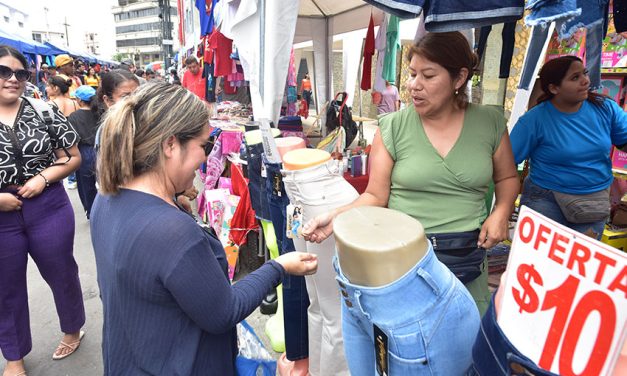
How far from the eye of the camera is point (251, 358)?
5.14 ft

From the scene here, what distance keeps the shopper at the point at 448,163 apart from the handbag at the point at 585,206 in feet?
3.75

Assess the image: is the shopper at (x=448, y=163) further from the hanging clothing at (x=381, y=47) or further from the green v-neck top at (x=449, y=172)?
the hanging clothing at (x=381, y=47)

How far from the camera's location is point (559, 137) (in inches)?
92.4

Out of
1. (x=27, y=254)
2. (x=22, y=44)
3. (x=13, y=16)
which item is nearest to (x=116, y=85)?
(x=27, y=254)

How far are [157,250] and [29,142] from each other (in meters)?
1.70

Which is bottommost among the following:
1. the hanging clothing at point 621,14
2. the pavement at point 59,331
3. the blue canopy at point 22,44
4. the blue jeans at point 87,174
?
the pavement at point 59,331

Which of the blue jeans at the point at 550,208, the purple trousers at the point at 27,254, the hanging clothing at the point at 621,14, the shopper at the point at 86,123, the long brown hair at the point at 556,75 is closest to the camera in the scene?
the hanging clothing at the point at 621,14

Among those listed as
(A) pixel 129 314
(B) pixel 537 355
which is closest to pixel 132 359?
(A) pixel 129 314

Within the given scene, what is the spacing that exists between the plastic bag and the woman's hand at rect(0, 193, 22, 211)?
1.44 meters

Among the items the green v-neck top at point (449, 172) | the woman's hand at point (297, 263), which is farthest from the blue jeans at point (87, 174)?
the green v-neck top at point (449, 172)

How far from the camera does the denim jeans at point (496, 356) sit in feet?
1.90

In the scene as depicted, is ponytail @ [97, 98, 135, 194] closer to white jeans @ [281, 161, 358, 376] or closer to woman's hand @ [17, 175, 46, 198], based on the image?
white jeans @ [281, 161, 358, 376]

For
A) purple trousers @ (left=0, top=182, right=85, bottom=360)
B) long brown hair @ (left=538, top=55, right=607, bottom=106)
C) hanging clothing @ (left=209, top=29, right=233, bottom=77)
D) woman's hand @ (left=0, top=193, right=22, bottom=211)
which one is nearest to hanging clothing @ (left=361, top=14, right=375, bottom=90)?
hanging clothing @ (left=209, top=29, right=233, bottom=77)

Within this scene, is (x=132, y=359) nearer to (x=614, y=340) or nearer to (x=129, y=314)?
(x=129, y=314)
